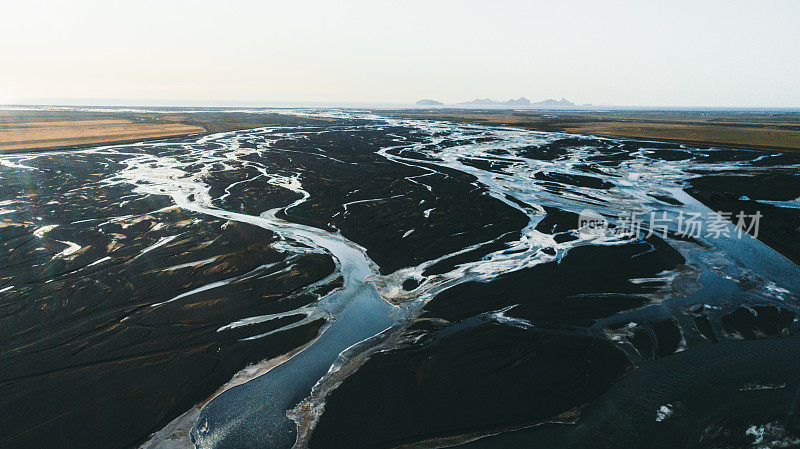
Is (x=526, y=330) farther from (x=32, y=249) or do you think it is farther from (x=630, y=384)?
(x=32, y=249)

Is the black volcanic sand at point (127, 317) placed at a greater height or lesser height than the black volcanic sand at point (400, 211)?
lesser

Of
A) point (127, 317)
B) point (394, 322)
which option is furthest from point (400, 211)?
point (127, 317)

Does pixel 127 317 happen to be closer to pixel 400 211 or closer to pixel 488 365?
pixel 488 365

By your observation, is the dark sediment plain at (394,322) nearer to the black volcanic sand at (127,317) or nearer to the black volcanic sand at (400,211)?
the black volcanic sand at (127,317)

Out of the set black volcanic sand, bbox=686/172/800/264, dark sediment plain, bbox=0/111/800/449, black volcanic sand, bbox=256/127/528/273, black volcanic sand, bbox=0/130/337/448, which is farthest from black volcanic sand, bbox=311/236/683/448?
black volcanic sand, bbox=686/172/800/264

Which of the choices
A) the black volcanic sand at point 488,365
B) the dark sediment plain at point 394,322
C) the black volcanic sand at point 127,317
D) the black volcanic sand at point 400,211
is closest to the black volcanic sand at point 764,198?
the dark sediment plain at point 394,322

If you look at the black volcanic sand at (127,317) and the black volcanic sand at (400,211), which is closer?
the black volcanic sand at (127,317)
